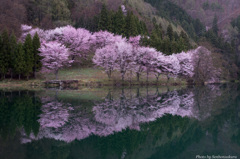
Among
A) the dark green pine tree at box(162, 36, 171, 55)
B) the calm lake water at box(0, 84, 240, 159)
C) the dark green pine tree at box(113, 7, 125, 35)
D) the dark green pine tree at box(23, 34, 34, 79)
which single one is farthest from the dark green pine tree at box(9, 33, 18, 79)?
the dark green pine tree at box(162, 36, 171, 55)

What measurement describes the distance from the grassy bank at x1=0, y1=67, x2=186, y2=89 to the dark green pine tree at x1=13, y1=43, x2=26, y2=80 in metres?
1.96

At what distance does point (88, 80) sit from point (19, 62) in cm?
1333

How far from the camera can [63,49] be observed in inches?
1970

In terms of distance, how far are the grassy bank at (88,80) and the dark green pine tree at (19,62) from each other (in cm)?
196

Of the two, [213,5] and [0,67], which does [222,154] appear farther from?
[213,5]

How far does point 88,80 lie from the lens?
45406 mm

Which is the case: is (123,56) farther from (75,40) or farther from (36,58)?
(36,58)

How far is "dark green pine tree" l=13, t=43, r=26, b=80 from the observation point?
43.5m

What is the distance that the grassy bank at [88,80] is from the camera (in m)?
43.4

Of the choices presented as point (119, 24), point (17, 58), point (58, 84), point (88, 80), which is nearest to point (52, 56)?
point (17, 58)

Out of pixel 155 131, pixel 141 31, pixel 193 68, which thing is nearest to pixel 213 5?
pixel 141 31

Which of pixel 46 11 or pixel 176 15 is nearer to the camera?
pixel 46 11

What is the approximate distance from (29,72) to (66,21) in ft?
109

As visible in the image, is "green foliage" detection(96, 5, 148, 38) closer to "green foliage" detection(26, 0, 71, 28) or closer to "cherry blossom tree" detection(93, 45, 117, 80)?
"green foliage" detection(26, 0, 71, 28)
